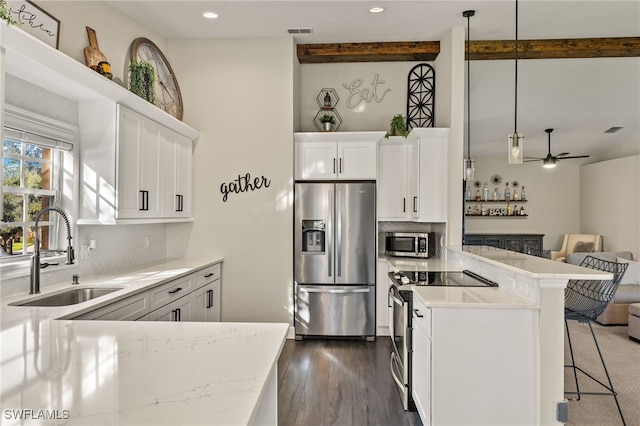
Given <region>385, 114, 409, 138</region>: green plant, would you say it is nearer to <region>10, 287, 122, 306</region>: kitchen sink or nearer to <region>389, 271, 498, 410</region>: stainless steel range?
<region>389, 271, 498, 410</region>: stainless steel range

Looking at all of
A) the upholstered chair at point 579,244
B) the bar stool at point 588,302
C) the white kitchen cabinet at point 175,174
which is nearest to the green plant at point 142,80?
the white kitchen cabinet at point 175,174

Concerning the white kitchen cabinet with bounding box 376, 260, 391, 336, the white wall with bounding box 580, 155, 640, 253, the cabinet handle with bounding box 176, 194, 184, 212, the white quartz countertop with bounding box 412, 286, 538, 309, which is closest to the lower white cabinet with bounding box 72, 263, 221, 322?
the cabinet handle with bounding box 176, 194, 184, 212

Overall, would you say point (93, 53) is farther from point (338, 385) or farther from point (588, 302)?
point (588, 302)

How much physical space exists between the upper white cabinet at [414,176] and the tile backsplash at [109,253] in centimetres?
246

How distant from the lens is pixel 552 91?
19.7 ft

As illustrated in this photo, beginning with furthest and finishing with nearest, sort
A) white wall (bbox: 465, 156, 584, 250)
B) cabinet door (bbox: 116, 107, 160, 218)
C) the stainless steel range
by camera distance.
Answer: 1. white wall (bbox: 465, 156, 584, 250)
2. cabinet door (bbox: 116, 107, 160, 218)
3. the stainless steel range

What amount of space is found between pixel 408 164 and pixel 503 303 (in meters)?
2.35

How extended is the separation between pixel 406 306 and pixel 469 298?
0.47 metres

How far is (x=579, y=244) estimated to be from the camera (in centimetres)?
833

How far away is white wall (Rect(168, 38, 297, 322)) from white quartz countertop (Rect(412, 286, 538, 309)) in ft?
6.42

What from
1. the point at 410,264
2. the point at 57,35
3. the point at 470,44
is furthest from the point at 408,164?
the point at 57,35

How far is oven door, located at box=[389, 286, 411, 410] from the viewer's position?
2697 mm

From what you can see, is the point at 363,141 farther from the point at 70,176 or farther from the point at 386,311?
the point at 70,176

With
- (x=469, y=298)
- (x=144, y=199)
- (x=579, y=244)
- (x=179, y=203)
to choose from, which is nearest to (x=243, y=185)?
(x=179, y=203)
